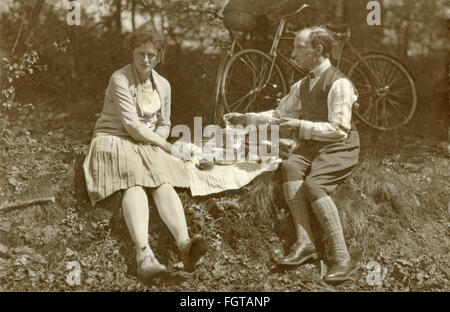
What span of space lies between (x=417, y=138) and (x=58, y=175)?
147 inches

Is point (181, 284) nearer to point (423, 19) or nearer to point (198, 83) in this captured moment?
point (198, 83)

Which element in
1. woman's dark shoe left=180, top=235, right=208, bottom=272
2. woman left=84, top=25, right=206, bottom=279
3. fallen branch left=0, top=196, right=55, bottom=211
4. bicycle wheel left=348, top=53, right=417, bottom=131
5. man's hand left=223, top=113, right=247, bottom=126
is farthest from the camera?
bicycle wheel left=348, top=53, right=417, bottom=131

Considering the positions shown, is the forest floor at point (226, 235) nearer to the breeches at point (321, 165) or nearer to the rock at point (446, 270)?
the rock at point (446, 270)

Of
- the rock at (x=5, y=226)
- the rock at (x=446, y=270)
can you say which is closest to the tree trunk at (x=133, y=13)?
the rock at (x=5, y=226)

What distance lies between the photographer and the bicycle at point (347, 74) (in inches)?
245

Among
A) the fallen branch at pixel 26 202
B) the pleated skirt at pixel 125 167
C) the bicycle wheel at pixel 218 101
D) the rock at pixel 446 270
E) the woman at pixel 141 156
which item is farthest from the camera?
the bicycle wheel at pixel 218 101

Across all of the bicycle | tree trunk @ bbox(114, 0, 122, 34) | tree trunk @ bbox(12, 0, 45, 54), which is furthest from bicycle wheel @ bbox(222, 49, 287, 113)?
tree trunk @ bbox(12, 0, 45, 54)

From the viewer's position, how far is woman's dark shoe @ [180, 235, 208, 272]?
486cm

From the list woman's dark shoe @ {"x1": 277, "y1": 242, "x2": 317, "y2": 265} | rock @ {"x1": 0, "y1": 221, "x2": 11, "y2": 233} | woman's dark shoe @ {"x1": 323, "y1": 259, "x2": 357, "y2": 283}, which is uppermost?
rock @ {"x1": 0, "y1": 221, "x2": 11, "y2": 233}

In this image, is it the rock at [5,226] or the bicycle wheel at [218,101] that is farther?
the bicycle wheel at [218,101]

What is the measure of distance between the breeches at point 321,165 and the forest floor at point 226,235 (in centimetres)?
24

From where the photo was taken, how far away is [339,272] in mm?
5090

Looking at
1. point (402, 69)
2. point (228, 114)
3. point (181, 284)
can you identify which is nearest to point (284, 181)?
point (228, 114)

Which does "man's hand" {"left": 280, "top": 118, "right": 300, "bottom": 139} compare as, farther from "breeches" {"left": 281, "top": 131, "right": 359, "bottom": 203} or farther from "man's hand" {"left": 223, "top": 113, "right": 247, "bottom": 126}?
"man's hand" {"left": 223, "top": 113, "right": 247, "bottom": 126}
